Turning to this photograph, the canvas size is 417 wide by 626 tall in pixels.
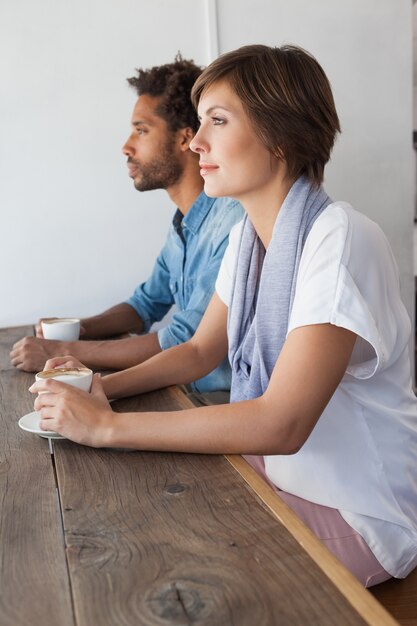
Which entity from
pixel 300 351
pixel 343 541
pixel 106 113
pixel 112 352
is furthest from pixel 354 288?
pixel 106 113

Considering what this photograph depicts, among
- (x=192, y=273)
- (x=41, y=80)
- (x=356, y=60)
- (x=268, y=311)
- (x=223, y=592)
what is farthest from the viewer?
(x=356, y=60)

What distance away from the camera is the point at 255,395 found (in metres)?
1.40

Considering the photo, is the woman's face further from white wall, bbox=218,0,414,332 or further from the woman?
white wall, bbox=218,0,414,332

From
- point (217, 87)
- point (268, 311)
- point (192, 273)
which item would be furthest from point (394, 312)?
point (192, 273)

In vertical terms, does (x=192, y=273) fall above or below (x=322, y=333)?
below

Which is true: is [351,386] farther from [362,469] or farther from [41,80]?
[41,80]

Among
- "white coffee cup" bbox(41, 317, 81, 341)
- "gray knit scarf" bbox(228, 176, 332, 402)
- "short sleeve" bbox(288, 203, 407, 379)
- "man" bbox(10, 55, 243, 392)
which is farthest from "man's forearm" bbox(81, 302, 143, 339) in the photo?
"short sleeve" bbox(288, 203, 407, 379)

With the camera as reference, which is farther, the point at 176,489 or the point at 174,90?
the point at 174,90

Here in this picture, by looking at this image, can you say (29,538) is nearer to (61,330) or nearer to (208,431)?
(208,431)

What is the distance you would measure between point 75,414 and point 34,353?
2.26 feet

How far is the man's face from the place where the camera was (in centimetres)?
235

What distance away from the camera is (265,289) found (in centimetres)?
135

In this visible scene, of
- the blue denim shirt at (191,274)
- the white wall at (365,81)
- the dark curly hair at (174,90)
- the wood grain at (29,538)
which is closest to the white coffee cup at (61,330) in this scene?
the blue denim shirt at (191,274)

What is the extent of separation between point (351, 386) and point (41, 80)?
1.94 meters
